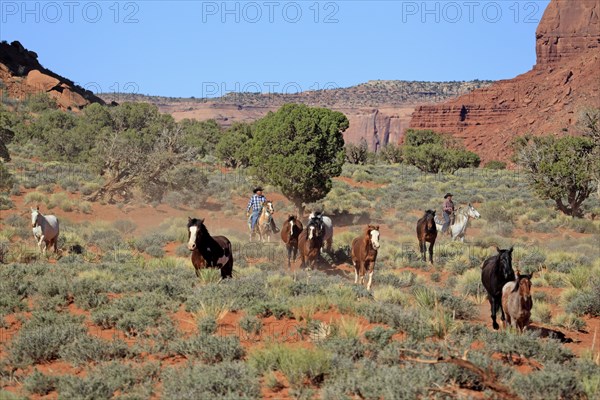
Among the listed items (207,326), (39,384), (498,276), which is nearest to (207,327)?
(207,326)

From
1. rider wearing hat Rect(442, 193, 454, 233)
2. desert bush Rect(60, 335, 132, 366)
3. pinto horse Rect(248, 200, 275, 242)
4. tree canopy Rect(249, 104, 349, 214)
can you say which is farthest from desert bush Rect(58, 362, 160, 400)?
tree canopy Rect(249, 104, 349, 214)

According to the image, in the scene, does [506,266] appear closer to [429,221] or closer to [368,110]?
[429,221]

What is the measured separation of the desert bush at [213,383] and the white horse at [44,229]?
37.3 ft

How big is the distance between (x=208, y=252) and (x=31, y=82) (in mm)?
80355

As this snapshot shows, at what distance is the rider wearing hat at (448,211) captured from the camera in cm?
2488

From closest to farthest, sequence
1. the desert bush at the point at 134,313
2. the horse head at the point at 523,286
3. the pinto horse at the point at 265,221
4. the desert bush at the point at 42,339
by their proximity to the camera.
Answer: the desert bush at the point at 42,339 < the desert bush at the point at 134,313 < the horse head at the point at 523,286 < the pinto horse at the point at 265,221

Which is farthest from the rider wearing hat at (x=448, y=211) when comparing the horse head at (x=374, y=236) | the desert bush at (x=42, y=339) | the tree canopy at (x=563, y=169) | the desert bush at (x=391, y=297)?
the desert bush at (x=42, y=339)

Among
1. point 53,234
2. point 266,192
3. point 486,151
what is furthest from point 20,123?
point 486,151

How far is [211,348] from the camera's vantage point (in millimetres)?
8961

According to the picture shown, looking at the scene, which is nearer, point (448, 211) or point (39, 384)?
point (39, 384)

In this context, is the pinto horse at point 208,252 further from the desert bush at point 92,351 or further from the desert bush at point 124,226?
the desert bush at point 124,226

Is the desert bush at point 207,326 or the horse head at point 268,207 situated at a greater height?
the horse head at point 268,207

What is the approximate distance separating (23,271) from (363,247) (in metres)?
7.92

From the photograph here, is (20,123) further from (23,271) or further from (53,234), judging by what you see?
(23,271)
